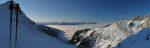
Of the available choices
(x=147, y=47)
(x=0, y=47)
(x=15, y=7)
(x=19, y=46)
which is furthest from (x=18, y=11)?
(x=147, y=47)

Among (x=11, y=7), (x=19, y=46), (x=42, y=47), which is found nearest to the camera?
(x=11, y=7)

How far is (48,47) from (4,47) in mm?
50996

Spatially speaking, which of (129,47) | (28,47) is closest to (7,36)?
(28,47)

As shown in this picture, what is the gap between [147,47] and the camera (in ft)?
559

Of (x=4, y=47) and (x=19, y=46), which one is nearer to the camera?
(x=4, y=47)

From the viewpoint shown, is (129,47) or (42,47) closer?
(42,47)

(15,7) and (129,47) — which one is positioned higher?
(15,7)

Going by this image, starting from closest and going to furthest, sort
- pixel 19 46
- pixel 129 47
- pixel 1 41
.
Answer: pixel 1 41
pixel 19 46
pixel 129 47

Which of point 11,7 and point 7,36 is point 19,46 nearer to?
point 7,36

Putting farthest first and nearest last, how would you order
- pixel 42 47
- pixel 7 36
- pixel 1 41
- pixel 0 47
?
pixel 42 47 → pixel 7 36 → pixel 1 41 → pixel 0 47

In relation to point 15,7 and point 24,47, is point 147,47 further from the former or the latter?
point 15,7

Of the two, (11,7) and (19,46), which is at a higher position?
(11,7)

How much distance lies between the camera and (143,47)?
574 feet

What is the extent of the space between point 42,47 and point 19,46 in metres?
24.0
